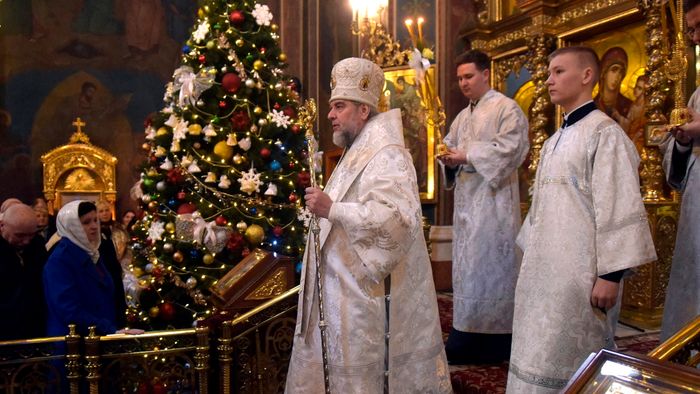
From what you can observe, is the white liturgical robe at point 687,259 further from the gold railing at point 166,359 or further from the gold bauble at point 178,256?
the gold bauble at point 178,256

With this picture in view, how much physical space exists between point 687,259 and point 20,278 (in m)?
3.66

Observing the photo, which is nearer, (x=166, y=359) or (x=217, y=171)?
(x=166, y=359)

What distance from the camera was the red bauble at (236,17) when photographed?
564cm

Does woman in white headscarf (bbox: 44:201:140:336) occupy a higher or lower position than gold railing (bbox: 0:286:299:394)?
higher

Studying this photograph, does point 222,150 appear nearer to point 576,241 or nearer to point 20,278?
point 20,278

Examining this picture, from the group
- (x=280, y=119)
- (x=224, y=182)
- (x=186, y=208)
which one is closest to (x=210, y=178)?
(x=224, y=182)

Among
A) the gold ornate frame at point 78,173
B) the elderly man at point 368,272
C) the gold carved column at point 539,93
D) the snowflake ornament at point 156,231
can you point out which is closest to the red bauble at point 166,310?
the snowflake ornament at point 156,231

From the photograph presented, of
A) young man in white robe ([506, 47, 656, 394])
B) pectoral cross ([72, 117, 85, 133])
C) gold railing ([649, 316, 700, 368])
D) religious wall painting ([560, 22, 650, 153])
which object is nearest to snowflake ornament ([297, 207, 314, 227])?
young man in white robe ([506, 47, 656, 394])

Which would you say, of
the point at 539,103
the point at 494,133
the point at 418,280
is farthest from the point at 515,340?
the point at 539,103

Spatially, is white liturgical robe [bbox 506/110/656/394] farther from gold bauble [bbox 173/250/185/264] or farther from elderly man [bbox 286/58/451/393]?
gold bauble [bbox 173/250/185/264]

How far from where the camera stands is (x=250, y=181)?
5.37 meters

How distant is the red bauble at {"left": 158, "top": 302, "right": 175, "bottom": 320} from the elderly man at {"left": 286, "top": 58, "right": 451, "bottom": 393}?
292 centimetres

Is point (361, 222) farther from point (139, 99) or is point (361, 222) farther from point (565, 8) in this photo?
point (139, 99)

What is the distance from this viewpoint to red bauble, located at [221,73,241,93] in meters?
5.54
